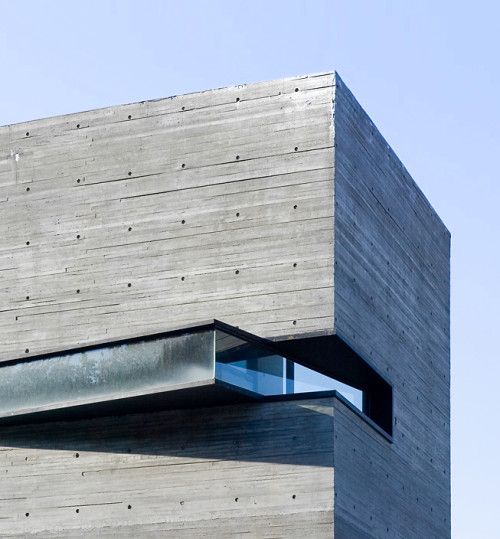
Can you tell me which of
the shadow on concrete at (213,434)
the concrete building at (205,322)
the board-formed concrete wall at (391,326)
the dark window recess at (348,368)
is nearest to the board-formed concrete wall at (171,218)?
the concrete building at (205,322)

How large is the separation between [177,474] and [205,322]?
6.15 ft

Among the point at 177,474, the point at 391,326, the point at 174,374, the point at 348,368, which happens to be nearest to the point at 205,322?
the point at 174,374

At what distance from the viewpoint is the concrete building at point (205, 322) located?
701 inches

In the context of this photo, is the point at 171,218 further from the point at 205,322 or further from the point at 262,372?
the point at 262,372

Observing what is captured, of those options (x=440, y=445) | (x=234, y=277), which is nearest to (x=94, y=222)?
(x=234, y=277)

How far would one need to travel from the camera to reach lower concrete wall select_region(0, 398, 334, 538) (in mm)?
17562

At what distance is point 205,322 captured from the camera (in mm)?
17531

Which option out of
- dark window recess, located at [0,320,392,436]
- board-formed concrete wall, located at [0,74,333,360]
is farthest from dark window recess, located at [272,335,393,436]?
board-formed concrete wall, located at [0,74,333,360]

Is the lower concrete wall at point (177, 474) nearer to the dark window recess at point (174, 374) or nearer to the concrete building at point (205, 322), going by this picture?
the concrete building at point (205, 322)

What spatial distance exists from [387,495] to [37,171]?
233 inches

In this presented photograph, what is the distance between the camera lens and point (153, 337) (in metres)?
18.0

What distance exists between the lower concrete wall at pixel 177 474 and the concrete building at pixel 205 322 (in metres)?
0.02

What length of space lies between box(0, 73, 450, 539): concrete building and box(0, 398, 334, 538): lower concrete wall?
23 millimetres

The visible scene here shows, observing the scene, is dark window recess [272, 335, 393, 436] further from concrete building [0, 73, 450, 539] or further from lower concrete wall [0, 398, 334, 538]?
lower concrete wall [0, 398, 334, 538]
